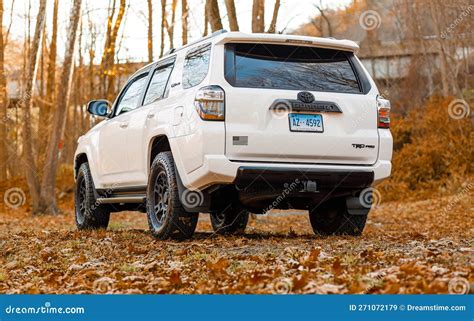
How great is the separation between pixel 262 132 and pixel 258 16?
35.7ft

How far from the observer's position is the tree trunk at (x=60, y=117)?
19.4 metres

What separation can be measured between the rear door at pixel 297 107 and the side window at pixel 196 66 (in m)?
0.28

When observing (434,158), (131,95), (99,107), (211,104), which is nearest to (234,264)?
(211,104)

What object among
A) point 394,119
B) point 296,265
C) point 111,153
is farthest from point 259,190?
point 394,119

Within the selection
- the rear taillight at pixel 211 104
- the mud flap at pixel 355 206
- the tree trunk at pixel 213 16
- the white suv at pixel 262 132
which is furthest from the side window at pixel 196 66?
the tree trunk at pixel 213 16

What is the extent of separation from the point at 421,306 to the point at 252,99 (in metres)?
3.64

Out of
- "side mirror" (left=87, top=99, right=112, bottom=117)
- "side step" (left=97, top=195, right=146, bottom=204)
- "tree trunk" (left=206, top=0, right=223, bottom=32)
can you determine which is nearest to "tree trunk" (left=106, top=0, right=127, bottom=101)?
"tree trunk" (left=206, top=0, right=223, bottom=32)

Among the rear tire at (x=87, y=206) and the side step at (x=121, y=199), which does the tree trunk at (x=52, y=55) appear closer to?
the rear tire at (x=87, y=206)

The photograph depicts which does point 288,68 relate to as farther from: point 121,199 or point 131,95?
point 121,199

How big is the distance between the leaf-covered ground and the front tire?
0.16m

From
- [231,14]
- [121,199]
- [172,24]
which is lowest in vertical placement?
[121,199]

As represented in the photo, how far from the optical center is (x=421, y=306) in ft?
14.3

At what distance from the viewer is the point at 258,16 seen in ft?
59.0

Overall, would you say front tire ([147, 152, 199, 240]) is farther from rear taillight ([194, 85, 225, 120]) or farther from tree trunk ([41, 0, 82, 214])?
tree trunk ([41, 0, 82, 214])
